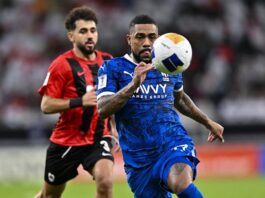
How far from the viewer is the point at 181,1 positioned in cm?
2150

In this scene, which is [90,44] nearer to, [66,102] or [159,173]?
[66,102]

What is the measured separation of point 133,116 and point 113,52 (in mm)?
13010

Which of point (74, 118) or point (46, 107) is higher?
point (46, 107)

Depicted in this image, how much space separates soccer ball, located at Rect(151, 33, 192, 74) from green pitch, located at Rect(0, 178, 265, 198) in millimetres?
6804

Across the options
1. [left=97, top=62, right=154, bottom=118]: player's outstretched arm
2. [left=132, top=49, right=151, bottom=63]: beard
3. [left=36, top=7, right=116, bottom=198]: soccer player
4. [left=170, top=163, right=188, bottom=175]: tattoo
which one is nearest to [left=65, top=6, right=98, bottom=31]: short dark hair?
[left=36, top=7, right=116, bottom=198]: soccer player

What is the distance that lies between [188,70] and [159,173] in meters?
12.7

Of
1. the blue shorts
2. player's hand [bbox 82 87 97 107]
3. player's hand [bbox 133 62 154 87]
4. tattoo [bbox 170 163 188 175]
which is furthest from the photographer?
player's hand [bbox 82 87 97 107]

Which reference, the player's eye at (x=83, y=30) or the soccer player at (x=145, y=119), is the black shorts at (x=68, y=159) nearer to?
the player's eye at (x=83, y=30)

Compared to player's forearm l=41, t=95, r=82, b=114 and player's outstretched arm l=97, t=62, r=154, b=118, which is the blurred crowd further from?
player's outstretched arm l=97, t=62, r=154, b=118

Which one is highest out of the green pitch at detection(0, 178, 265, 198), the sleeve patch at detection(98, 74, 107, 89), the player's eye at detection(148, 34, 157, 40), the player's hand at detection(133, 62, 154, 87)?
the player's eye at detection(148, 34, 157, 40)

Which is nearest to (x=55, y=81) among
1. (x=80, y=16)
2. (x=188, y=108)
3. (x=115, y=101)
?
(x=80, y=16)

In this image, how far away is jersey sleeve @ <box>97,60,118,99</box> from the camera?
7254 mm

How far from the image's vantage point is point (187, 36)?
67.8ft

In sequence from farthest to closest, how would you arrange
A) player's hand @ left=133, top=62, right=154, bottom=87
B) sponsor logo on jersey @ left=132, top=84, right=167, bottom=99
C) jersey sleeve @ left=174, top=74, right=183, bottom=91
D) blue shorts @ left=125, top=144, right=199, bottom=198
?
jersey sleeve @ left=174, top=74, right=183, bottom=91
sponsor logo on jersey @ left=132, top=84, right=167, bottom=99
blue shorts @ left=125, top=144, right=199, bottom=198
player's hand @ left=133, top=62, right=154, bottom=87
